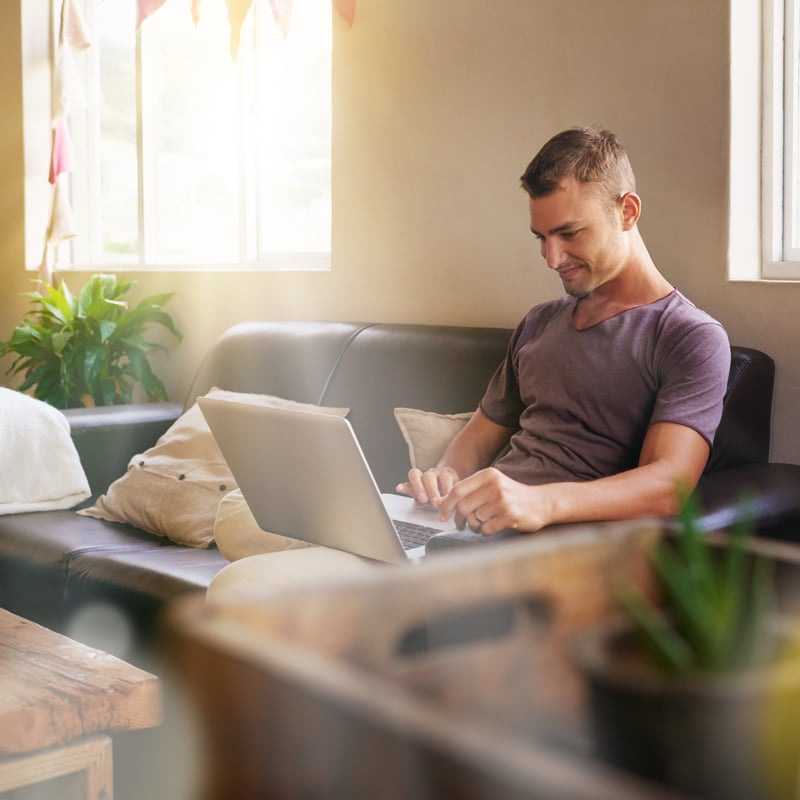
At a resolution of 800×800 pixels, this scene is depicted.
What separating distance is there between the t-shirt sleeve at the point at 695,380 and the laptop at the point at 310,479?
0.42 meters

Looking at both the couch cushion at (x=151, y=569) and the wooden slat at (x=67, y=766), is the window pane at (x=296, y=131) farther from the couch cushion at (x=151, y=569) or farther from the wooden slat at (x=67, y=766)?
the wooden slat at (x=67, y=766)

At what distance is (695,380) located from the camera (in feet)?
6.03

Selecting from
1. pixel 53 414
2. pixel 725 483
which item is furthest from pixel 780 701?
pixel 53 414

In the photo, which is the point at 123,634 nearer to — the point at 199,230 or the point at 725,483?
the point at 725,483

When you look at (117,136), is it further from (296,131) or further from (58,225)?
(296,131)

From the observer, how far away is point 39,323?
434 cm

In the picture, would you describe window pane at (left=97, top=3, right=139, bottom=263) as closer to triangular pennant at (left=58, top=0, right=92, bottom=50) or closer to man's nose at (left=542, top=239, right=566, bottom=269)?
triangular pennant at (left=58, top=0, right=92, bottom=50)

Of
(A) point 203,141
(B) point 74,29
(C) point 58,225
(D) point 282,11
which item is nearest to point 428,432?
(D) point 282,11

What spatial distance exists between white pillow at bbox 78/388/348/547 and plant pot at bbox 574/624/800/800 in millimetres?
2298

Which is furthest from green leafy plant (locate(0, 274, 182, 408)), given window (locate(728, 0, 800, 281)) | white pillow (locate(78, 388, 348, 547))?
window (locate(728, 0, 800, 281))

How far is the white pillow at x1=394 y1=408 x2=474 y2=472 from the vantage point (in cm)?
244

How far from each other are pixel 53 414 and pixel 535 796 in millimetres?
2910

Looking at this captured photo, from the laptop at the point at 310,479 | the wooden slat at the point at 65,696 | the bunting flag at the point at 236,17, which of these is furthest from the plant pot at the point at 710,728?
the bunting flag at the point at 236,17

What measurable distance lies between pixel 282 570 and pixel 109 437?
143 centimetres
